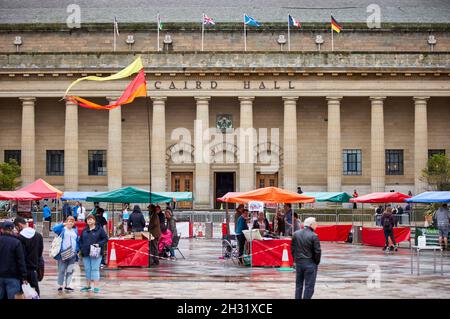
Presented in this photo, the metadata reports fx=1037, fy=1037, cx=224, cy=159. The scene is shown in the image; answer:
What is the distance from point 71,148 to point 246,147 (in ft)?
38.5

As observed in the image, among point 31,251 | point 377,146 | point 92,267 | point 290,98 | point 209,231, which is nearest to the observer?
point 31,251

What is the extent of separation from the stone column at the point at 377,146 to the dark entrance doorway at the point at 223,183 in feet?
31.3

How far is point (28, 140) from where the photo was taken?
69438mm

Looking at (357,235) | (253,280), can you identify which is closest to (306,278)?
(253,280)

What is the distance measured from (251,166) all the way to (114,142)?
9.30m

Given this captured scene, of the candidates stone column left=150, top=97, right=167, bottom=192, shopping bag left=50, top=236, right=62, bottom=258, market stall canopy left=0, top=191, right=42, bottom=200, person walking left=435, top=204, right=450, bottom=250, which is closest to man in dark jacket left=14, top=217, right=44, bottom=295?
shopping bag left=50, top=236, right=62, bottom=258

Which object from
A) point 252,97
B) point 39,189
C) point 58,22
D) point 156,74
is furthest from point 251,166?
point 39,189

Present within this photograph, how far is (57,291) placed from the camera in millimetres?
25859

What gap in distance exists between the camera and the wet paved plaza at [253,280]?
995 inches

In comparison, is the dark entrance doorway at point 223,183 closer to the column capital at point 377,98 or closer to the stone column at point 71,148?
the stone column at point 71,148

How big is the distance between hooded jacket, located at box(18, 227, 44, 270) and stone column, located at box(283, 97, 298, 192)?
1901 inches

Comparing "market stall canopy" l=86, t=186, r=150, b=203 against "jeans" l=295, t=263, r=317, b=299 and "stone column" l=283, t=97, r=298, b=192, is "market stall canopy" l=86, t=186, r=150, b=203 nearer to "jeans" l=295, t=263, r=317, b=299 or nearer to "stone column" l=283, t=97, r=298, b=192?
"jeans" l=295, t=263, r=317, b=299

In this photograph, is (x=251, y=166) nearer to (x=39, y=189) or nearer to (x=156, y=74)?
(x=156, y=74)

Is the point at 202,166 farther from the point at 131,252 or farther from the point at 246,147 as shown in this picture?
the point at 131,252
